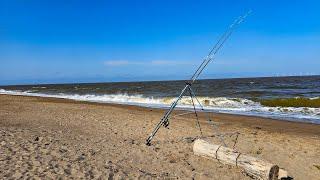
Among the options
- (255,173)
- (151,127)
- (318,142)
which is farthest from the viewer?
(151,127)

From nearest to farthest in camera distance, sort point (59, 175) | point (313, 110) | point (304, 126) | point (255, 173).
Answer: point (59, 175) → point (255, 173) → point (304, 126) → point (313, 110)

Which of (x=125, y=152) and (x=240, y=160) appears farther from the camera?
(x=125, y=152)

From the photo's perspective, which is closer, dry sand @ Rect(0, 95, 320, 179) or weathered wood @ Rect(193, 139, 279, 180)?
dry sand @ Rect(0, 95, 320, 179)

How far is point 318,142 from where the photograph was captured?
12547mm

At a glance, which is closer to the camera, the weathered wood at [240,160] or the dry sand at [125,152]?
the dry sand at [125,152]

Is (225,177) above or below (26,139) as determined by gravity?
below

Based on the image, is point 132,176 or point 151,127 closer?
point 132,176

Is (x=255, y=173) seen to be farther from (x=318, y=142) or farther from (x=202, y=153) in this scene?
(x=318, y=142)

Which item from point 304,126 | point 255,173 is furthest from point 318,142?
point 255,173

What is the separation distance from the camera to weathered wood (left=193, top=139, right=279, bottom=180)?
766 cm

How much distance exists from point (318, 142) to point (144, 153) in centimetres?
651

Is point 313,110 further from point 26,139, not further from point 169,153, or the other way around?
point 26,139

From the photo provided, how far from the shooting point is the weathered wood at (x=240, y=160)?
7.66 meters

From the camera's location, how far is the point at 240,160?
841cm
